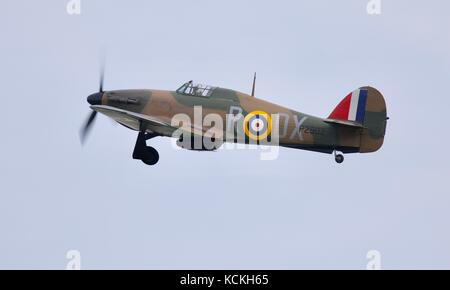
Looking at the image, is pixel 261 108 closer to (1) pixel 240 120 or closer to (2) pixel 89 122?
(1) pixel 240 120

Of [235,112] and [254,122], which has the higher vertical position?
[235,112]

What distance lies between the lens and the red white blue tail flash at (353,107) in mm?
28594

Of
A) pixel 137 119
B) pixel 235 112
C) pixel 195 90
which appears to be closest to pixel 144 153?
pixel 137 119

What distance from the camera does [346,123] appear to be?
93.0 feet

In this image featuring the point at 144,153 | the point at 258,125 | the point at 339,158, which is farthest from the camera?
the point at 144,153

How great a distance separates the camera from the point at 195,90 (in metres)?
29.4

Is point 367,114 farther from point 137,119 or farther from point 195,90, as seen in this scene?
point 137,119

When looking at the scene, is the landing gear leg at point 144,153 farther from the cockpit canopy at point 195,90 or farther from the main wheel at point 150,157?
the cockpit canopy at point 195,90

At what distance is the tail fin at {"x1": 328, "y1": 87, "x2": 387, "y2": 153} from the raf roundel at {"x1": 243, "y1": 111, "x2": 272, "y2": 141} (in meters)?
1.67

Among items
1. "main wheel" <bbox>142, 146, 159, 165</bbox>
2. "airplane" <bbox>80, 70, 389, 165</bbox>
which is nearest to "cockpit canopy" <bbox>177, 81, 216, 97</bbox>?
"airplane" <bbox>80, 70, 389, 165</bbox>

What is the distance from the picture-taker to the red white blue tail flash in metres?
28.6

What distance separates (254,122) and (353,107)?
2.40m

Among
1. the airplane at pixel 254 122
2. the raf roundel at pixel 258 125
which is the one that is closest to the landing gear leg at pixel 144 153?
the airplane at pixel 254 122

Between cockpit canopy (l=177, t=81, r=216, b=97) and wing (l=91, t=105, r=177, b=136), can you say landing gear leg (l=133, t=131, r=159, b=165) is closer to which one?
wing (l=91, t=105, r=177, b=136)
